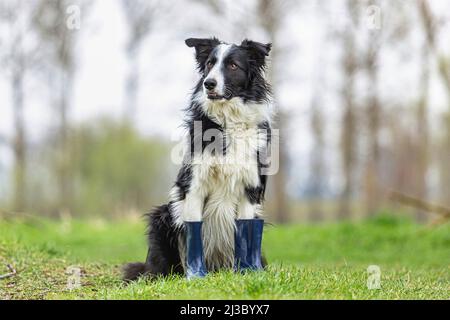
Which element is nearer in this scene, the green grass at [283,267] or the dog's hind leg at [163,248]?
the green grass at [283,267]

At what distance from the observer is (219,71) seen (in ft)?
21.1

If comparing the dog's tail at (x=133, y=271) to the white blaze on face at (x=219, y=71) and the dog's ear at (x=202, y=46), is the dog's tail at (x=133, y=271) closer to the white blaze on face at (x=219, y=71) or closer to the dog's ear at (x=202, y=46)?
the white blaze on face at (x=219, y=71)

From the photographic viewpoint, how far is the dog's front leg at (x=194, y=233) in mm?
6516

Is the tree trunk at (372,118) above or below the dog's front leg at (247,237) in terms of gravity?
above

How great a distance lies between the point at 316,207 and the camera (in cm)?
3212

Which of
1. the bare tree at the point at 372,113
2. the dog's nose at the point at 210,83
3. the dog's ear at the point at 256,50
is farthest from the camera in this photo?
the bare tree at the point at 372,113

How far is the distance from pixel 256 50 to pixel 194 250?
6.78ft

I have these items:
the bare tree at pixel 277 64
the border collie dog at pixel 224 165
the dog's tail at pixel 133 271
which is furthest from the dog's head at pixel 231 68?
the bare tree at pixel 277 64

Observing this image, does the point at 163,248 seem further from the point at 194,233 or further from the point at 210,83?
the point at 210,83

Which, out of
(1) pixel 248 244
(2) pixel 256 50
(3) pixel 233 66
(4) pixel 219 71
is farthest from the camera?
(2) pixel 256 50

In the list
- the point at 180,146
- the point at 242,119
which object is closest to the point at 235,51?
the point at 242,119

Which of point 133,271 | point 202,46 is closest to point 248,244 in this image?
point 133,271

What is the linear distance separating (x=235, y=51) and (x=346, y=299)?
2.62 m

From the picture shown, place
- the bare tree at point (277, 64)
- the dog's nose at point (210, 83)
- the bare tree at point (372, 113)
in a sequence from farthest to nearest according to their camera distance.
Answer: the bare tree at point (372, 113), the bare tree at point (277, 64), the dog's nose at point (210, 83)
